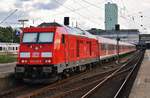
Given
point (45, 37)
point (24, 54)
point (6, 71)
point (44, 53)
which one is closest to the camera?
point (44, 53)

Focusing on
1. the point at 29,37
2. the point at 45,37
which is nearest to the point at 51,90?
the point at 45,37

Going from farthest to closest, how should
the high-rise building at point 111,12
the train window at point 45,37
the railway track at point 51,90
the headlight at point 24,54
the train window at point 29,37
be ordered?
the high-rise building at point 111,12, the train window at point 29,37, the train window at point 45,37, the headlight at point 24,54, the railway track at point 51,90

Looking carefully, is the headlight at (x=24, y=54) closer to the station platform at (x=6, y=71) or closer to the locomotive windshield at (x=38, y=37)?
the locomotive windshield at (x=38, y=37)

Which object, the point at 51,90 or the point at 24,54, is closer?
the point at 51,90

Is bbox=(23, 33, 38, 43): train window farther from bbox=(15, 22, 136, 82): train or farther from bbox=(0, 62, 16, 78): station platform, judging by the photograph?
bbox=(0, 62, 16, 78): station platform

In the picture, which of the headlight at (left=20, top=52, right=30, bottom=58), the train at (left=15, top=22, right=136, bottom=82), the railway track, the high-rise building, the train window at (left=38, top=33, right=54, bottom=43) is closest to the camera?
the railway track

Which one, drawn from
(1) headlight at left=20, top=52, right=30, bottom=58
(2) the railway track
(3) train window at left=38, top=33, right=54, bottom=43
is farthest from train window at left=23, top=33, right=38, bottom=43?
(2) the railway track

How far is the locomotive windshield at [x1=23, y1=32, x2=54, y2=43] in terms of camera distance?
2126cm

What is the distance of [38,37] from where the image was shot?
2152 centimetres

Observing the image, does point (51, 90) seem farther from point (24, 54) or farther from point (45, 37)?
point (45, 37)

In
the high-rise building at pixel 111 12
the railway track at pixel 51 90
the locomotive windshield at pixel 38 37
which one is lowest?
the railway track at pixel 51 90

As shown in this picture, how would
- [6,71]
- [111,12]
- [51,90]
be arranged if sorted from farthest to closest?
[111,12]
[6,71]
[51,90]

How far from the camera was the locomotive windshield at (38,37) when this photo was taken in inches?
837

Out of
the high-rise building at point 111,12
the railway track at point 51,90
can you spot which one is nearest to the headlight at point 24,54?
the railway track at point 51,90
